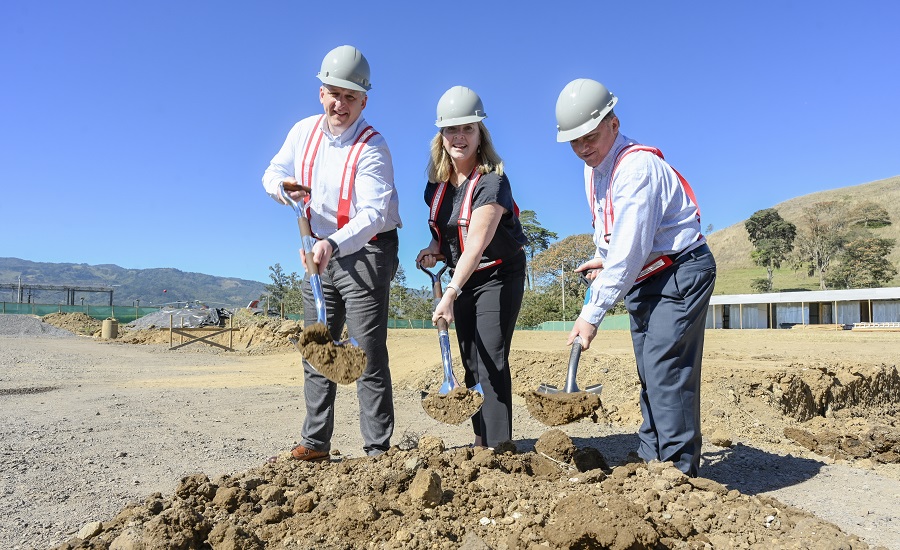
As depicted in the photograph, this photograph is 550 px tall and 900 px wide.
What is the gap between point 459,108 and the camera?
345 centimetres

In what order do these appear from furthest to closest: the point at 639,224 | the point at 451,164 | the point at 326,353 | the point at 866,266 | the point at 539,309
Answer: the point at 866,266 < the point at 539,309 < the point at 451,164 < the point at 326,353 < the point at 639,224

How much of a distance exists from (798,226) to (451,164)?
8603 centimetres

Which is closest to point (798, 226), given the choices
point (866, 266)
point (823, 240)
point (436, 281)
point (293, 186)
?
point (823, 240)

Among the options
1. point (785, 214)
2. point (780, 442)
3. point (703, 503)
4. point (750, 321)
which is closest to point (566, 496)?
point (703, 503)

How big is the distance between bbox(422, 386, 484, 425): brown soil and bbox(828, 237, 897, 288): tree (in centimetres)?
5639

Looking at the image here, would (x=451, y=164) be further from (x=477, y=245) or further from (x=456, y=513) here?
(x=456, y=513)

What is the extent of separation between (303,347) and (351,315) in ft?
1.57

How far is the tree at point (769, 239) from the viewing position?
6206 centimetres

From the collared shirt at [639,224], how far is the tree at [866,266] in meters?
56.0

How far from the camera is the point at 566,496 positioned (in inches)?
103

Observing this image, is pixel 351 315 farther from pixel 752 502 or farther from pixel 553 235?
pixel 553 235

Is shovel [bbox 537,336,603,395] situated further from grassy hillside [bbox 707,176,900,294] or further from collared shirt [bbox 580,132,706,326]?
grassy hillside [bbox 707,176,900,294]

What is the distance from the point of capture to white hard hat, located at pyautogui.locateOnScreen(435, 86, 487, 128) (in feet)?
11.3

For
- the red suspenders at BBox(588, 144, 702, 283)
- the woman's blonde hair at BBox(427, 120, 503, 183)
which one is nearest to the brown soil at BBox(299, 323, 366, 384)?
the woman's blonde hair at BBox(427, 120, 503, 183)
